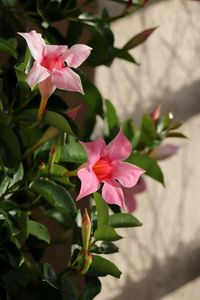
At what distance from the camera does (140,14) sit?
1.44m

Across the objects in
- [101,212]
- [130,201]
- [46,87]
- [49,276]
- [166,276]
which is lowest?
[166,276]

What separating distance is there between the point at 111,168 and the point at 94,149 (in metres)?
0.05

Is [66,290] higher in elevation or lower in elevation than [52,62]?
lower

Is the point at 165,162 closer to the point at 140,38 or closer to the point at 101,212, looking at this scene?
the point at 140,38

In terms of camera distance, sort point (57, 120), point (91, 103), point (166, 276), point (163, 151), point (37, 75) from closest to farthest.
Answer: point (37, 75)
point (57, 120)
point (91, 103)
point (163, 151)
point (166, 276)

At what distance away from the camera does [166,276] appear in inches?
57.7

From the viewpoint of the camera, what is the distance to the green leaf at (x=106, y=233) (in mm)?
967

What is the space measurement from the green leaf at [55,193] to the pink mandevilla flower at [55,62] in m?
0.23

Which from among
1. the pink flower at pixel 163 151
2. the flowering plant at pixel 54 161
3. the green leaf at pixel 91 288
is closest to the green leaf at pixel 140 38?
the flowering plant at pixel 54 161

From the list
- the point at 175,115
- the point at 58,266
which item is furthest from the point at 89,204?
the point at 175,115

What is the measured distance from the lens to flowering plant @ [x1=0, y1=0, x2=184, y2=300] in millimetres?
872

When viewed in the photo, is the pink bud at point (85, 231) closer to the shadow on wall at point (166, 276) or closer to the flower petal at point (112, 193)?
the flower petal at point (112, 193)

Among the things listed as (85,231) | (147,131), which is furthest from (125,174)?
(147,131)

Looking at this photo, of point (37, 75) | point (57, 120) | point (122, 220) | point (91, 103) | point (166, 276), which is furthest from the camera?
point (166, 276)
